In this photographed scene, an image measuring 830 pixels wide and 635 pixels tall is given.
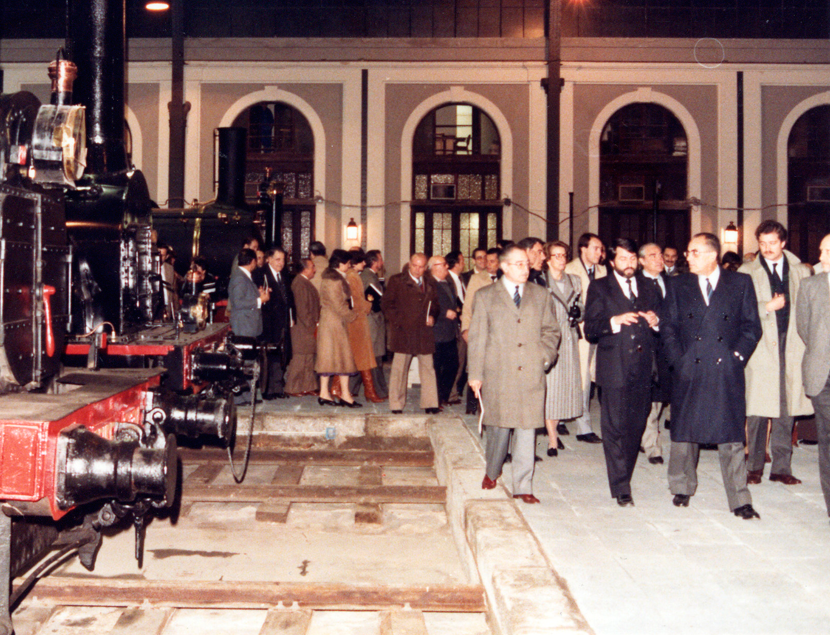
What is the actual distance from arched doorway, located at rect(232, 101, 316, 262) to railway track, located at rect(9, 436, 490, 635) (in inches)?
431

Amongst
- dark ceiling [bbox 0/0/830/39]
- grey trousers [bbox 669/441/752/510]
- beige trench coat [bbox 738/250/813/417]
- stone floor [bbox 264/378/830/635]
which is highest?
dark ceiling [bbox 0/0/830/39]

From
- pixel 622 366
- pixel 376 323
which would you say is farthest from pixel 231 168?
pixel 622 366

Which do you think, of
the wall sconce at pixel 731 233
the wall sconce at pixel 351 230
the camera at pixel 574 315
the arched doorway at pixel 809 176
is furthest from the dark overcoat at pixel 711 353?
the arched doorway at pixel 809 176

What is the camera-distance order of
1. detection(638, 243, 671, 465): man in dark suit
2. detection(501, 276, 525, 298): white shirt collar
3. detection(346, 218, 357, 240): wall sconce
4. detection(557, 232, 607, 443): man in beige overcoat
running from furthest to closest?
detection(346, 218, 357, 240): wall sconce < detection(557, 232, 607, 443): man in beige overcoat < detection(638, 243, 671, 465): man in dark suit < detection(501, 276, 525, 298): white shirt collar

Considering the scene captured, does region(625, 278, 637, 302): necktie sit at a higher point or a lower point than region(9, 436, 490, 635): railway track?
higher

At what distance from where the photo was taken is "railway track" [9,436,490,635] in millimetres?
4383

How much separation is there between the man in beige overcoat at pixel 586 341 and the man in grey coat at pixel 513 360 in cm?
191

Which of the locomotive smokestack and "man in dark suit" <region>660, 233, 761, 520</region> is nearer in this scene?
A: "man in dark suit" <region>660, 233, 761, 520</region>

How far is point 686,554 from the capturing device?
453 cm

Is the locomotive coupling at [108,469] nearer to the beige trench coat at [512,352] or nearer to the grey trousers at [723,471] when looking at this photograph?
the beige trench coat at [512,352]

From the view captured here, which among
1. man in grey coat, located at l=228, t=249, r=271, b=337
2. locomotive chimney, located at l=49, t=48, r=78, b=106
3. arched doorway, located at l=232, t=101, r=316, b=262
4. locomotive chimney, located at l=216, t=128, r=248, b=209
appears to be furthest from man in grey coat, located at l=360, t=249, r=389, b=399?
arched doorway, located at l=232, t=101, r=316, b=262

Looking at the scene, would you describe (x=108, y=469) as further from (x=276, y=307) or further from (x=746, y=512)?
(x=276, y=307)

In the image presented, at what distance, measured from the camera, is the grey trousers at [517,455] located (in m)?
5.67

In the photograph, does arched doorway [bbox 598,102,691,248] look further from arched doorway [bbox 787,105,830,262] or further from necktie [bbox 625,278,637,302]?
necktie [bbox 625,278,637,302]
